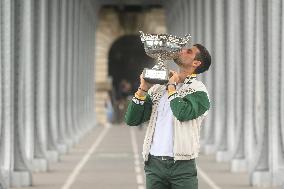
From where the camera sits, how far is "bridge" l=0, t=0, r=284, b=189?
2267 cm

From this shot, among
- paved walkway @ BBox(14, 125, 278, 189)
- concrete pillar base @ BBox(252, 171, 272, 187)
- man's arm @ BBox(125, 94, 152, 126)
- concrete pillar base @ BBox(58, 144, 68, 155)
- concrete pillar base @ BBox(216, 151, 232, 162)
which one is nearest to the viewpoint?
man's arm @ BBox(125, 94, 152, 126)

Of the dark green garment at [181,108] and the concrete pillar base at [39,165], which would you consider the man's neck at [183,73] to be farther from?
the concrete pillar base at [39,165]

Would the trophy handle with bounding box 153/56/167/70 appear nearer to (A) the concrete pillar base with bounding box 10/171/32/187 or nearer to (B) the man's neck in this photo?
(B) the man's neck

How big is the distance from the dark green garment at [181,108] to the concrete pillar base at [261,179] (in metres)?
12.6

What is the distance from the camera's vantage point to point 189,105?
32.1 ft

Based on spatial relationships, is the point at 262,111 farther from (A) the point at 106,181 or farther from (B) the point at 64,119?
(B) the point at 64,119

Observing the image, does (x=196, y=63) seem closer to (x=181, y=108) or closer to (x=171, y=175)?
(x=181, y=108)

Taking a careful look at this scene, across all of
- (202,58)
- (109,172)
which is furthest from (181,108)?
(109,172)

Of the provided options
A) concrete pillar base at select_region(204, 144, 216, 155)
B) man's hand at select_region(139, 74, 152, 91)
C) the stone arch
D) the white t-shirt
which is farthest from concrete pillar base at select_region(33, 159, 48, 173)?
the stone arch

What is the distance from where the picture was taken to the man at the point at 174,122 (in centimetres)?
984

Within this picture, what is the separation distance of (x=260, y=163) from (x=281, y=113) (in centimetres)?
109

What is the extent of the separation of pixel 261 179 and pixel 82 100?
32.9m

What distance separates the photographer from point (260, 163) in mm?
22938

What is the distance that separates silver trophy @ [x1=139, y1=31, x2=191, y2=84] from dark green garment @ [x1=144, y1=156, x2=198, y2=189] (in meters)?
0.78
